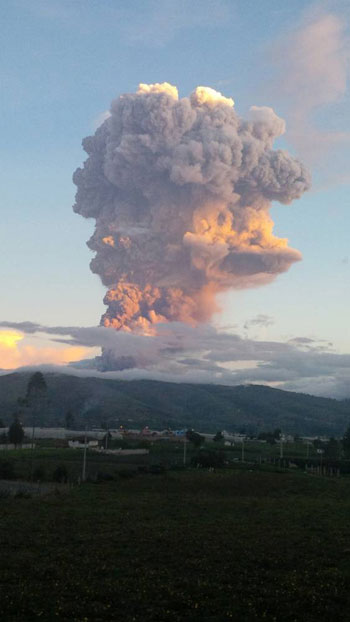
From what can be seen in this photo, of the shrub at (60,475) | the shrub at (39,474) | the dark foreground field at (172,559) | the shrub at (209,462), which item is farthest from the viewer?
the shrub at (209,462)

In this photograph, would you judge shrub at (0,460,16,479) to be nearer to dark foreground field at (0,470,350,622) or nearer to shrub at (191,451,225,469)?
dark foreground field at (0,470,350,622)

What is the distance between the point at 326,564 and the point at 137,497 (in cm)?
3676

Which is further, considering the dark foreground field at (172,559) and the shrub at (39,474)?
the shrub at (39,474)

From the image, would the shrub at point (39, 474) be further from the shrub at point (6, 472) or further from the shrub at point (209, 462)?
the shrub at point (209, 462)

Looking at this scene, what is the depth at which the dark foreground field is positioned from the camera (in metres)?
22.8

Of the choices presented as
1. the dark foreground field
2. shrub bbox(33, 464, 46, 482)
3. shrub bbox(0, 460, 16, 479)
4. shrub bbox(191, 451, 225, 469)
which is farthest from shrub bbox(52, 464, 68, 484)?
shrub bbox(191, 451, 225, 469)

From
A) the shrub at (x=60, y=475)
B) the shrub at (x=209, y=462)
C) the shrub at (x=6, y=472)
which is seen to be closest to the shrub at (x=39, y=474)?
the shrub at (x=60, y=475)

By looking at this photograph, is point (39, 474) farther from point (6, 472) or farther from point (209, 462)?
point (209, 462)

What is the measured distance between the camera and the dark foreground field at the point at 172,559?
22.8 m

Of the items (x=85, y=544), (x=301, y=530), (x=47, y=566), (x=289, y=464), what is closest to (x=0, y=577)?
(x=47, y=566)

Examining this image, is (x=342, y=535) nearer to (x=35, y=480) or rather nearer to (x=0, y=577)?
(x=0, y=577)

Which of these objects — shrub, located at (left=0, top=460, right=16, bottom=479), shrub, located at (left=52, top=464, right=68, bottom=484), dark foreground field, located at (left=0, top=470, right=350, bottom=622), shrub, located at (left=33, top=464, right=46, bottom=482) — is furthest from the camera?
shrub, located at (left=0, top=460, right=16, bottom=479)

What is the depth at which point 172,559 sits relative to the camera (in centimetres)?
3206

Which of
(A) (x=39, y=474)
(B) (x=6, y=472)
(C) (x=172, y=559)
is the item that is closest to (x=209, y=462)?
(A) (x=39, y=474)
